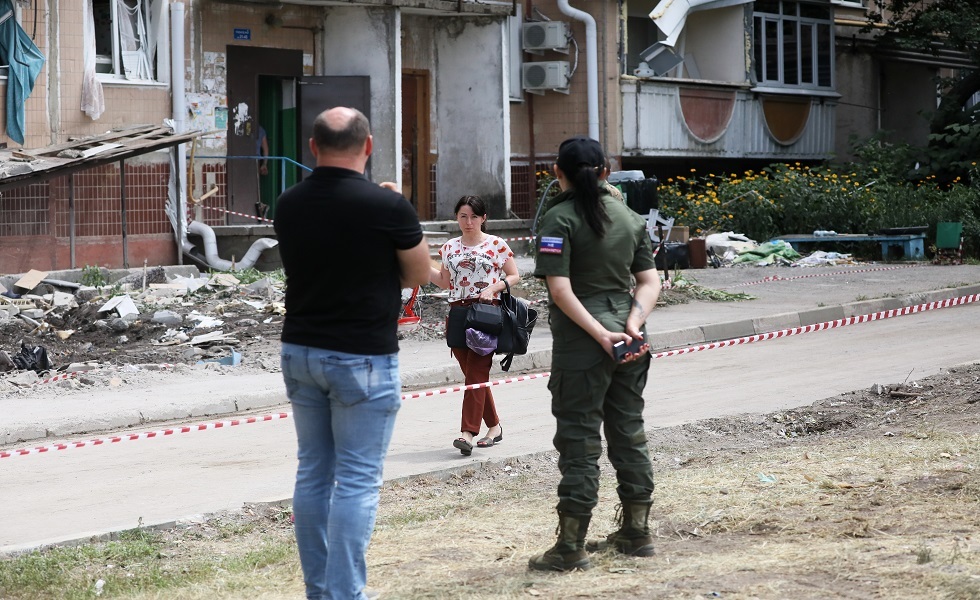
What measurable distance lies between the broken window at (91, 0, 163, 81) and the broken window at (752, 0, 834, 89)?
13885mm

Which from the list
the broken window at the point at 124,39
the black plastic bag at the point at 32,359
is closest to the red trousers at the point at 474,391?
the black plastic bag at the point at 32,359

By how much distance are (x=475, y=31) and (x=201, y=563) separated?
19136 millimetres

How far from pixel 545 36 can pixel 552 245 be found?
20217 mm

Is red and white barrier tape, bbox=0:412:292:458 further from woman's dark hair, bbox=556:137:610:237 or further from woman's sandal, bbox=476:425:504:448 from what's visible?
woman's dark hair, bbox=556:137:610:237

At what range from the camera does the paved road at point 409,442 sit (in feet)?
23.7

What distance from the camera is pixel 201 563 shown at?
5914 millimetres

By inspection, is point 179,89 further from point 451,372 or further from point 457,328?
point 457,328

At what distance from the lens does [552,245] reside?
5.35 m

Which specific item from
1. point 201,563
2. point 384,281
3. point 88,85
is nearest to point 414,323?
point 88,85

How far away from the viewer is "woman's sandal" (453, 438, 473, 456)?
333 inches

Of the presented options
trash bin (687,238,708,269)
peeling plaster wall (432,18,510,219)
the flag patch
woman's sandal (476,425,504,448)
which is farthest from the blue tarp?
the flag patch

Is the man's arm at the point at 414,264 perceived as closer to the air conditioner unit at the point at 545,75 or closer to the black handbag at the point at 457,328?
the black handbag at the point at 457,328

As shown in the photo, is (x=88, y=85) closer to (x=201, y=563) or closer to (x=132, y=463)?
(x=132, y=463)

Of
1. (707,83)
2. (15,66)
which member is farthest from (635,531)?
(707,83)
